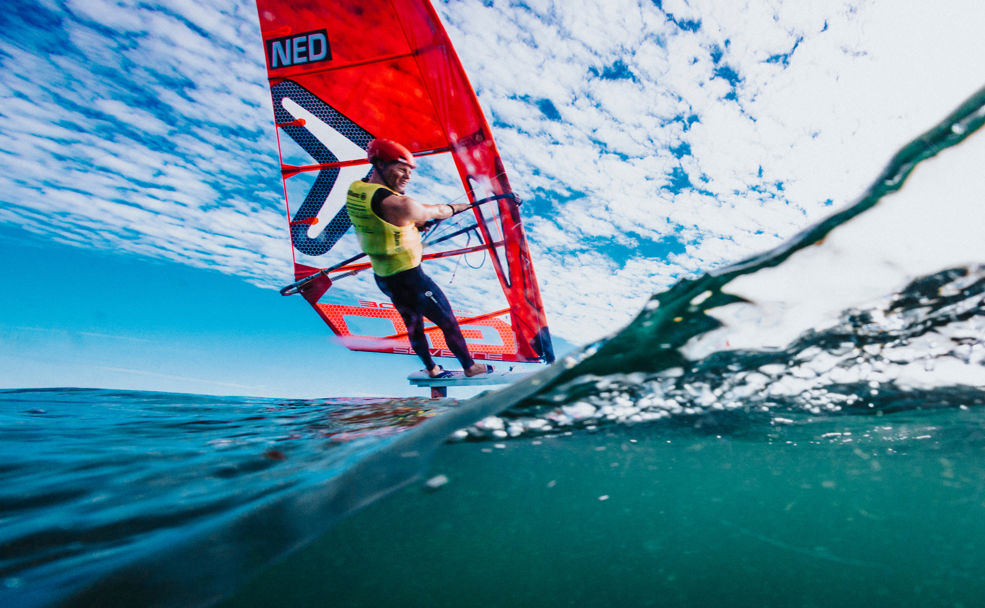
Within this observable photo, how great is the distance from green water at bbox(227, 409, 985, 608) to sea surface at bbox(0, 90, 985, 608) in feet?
0.08

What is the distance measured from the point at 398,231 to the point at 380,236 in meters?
0.22

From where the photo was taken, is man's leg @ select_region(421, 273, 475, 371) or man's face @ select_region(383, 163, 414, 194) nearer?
man's face @ select_region(383, 163, 414, 194)

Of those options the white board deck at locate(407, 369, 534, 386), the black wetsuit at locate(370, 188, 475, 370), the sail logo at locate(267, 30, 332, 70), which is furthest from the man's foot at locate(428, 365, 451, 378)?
the sail logo at locate(267, 30, 332, 70)

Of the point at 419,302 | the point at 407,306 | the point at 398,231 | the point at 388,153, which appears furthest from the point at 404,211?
the point at 407,306

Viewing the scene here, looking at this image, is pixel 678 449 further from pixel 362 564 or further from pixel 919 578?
pixel 362 564

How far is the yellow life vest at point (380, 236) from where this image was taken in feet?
15.1

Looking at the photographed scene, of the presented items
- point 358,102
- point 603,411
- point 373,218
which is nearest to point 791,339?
point 603,411

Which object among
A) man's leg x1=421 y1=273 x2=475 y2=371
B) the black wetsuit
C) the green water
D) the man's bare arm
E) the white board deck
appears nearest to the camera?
the green water

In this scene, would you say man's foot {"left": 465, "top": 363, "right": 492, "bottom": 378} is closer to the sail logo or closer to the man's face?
the man's face

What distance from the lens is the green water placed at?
2234mm

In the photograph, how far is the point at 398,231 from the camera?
4801 mm

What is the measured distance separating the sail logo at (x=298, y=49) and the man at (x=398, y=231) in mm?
2804

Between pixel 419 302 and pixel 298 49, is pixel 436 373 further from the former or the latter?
pixel 298 49

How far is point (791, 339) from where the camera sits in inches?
97.6
